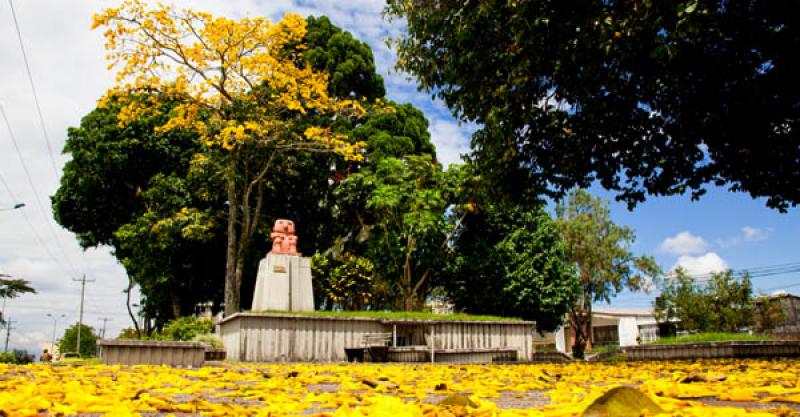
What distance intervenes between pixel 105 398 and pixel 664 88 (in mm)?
9114

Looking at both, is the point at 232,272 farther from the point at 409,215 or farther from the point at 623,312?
the point at 623,312

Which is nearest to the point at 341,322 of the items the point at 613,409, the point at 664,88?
the point at 664,88

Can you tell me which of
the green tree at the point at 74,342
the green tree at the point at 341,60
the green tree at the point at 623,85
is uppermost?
the green tree at the point at 341,60

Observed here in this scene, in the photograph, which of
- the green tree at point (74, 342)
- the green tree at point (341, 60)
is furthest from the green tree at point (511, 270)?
the green tree at point (74, 342)

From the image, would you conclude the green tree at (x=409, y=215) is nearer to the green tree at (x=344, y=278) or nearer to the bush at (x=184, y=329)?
the green tree at (x=344, y=278)

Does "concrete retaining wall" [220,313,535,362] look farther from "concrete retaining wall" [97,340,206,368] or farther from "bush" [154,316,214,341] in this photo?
"concrete retaining wall" [97,340,206,368]

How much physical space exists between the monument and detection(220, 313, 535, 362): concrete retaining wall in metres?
1.74

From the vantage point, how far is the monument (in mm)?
18844

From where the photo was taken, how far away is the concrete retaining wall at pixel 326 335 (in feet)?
51.0

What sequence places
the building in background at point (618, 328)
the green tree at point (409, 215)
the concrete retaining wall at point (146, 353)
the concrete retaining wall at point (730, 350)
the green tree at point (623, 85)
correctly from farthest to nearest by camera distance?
1. the building in background at point (618, 328)
2. the green tree at point (409, 215)
3. the concrete retaining wall at point (730, 350)
4. the concrete retaining wall at point (146, 353)
5. the green tree at point (623, 85)

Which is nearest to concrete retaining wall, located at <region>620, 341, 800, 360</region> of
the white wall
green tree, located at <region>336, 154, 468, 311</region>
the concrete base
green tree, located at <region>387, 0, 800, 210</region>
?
green tree, located at <region>387, 0, 800, 210</region>

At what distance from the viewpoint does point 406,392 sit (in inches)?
158

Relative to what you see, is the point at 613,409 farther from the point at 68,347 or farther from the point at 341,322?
the point at 68,347

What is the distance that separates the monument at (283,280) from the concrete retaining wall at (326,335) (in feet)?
5.72
